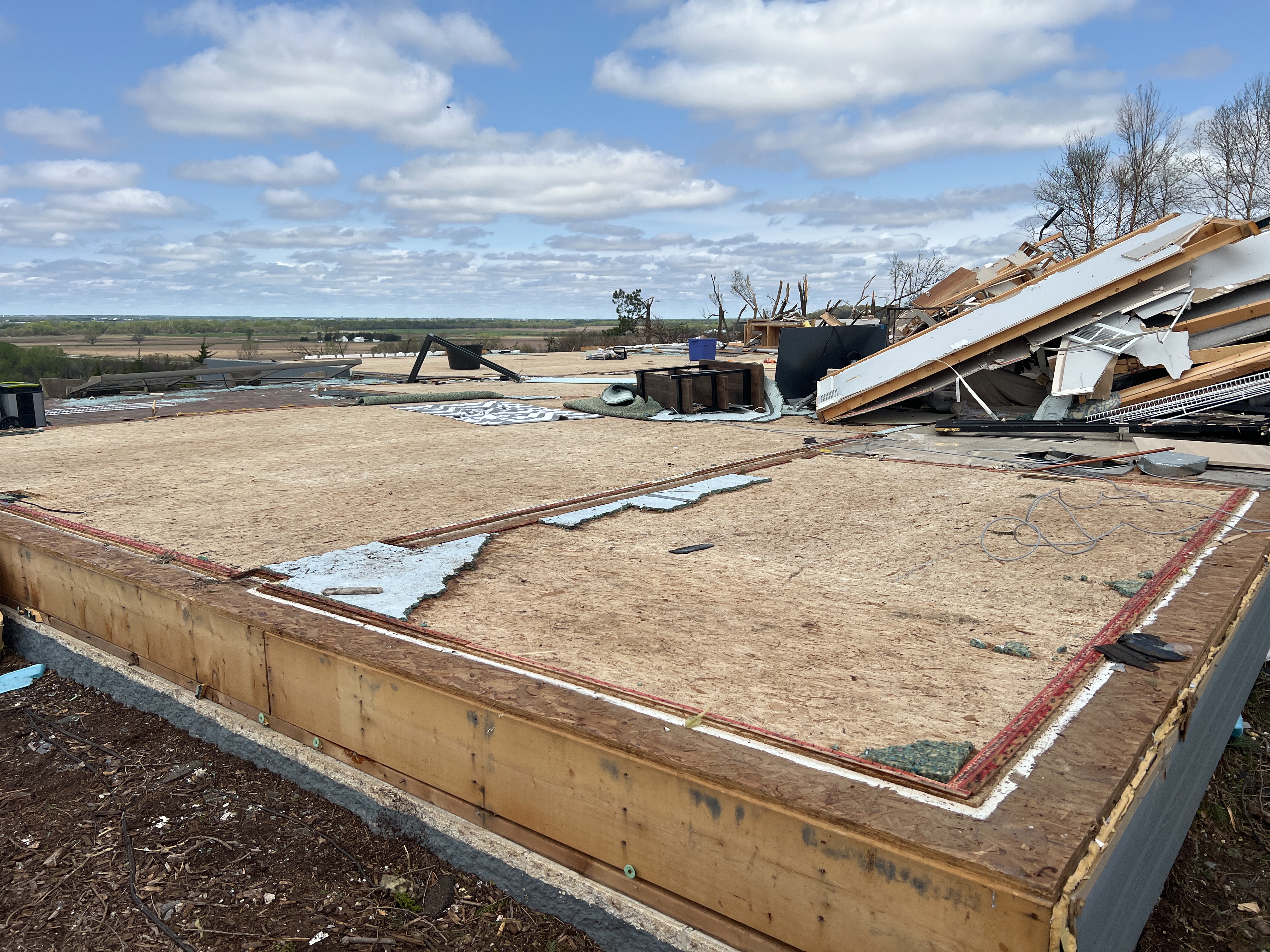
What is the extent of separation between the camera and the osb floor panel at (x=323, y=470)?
4.84m

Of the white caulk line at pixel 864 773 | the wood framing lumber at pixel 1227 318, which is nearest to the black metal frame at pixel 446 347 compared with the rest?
the wood framing lumber at pixel 1227 318

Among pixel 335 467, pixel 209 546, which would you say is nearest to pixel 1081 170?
pixel 335 467

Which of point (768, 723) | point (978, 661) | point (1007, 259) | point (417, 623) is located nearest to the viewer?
point (768, 723)

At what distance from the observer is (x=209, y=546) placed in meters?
4.32

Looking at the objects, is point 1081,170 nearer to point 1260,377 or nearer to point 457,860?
point 1260,377

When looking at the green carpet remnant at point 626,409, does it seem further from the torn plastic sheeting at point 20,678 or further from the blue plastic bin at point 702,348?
the torn plastic sheeting at point 20,678

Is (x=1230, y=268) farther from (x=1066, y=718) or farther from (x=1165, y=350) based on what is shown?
(x=1066, y=718)

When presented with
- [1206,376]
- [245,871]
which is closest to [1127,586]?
[245,871]

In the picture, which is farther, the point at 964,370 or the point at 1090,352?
the point at 964,370

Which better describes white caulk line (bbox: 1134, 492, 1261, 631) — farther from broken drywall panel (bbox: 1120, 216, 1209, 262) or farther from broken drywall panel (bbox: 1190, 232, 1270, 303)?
broken drywall panel (bbox: 1190, 232, 1270, 303)

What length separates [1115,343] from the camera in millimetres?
8578

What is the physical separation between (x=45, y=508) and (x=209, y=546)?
1.78 meters

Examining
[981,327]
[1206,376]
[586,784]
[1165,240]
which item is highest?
[1165,240]

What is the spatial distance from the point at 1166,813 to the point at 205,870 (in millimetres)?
3003
